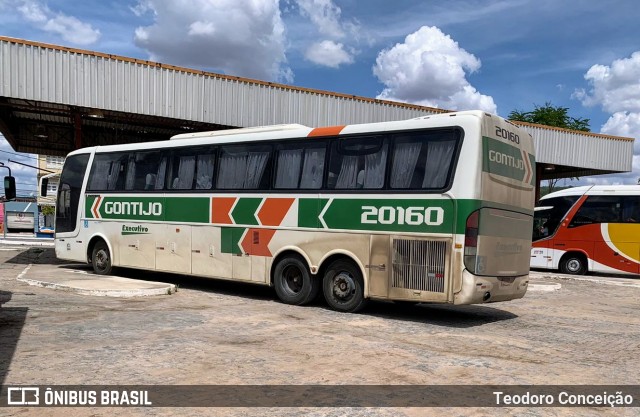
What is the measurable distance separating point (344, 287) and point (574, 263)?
15.0m

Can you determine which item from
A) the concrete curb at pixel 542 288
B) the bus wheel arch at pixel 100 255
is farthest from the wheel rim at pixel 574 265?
the bus wheel arch at pixel 100 255

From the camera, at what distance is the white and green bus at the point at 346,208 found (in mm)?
8680

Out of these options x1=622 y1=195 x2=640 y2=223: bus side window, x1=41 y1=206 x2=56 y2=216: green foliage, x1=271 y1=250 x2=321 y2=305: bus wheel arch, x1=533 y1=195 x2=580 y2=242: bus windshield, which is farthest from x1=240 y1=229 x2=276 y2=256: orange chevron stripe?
x1=41 y1=206 x2=56 y2=216: green foliage

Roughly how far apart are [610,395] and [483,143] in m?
4.28

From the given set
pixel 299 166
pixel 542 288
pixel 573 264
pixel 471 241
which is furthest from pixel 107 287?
pixel 573 264

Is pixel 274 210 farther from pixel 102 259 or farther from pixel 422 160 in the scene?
pixel 102 259

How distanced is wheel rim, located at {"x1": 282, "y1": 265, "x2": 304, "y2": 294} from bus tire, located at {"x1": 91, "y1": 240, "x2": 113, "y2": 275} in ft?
19.2

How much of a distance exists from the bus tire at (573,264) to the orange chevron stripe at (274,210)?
50.0 ft

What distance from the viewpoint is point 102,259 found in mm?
14633

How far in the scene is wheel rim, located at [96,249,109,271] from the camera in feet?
47.6

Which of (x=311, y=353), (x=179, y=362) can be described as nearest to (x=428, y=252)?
(x=311, y=353)

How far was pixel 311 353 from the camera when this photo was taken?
22.2ft

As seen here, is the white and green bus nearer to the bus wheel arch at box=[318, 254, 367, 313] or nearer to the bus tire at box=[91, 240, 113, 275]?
the bus wheel arch at box=[318, 254, 367, 313]

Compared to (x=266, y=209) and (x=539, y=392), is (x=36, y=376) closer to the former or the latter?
(x=539, y=392)
